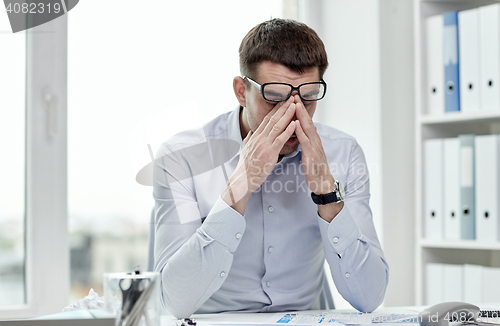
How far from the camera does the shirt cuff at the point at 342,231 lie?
1.12 m

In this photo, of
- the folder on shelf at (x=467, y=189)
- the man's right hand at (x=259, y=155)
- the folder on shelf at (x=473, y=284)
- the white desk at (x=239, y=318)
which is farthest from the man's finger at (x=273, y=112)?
the folder on shelf at (x=473, y=284)

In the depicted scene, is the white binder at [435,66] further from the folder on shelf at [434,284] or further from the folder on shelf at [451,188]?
the folder on shelf at [434,284]

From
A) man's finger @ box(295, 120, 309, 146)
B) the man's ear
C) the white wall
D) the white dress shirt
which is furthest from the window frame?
the white wall

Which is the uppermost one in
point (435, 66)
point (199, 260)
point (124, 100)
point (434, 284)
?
point (435, 66)

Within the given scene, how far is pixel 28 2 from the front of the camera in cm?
176

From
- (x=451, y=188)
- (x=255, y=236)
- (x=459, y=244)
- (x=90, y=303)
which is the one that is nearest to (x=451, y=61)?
(x=451, y=188)

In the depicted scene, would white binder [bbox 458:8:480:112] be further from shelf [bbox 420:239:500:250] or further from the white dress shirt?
the white dress shirt

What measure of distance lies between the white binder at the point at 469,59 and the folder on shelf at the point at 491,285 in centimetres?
55

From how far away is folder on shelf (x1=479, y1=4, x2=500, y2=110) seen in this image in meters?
1.62

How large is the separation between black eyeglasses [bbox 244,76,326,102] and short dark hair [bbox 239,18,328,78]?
1.7 inches

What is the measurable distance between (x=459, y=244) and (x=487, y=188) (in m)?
0.22

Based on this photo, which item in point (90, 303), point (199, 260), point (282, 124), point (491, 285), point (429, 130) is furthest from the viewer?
point (429, 130)

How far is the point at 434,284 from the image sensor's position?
1.78 meters

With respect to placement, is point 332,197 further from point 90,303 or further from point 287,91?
point 90,303
